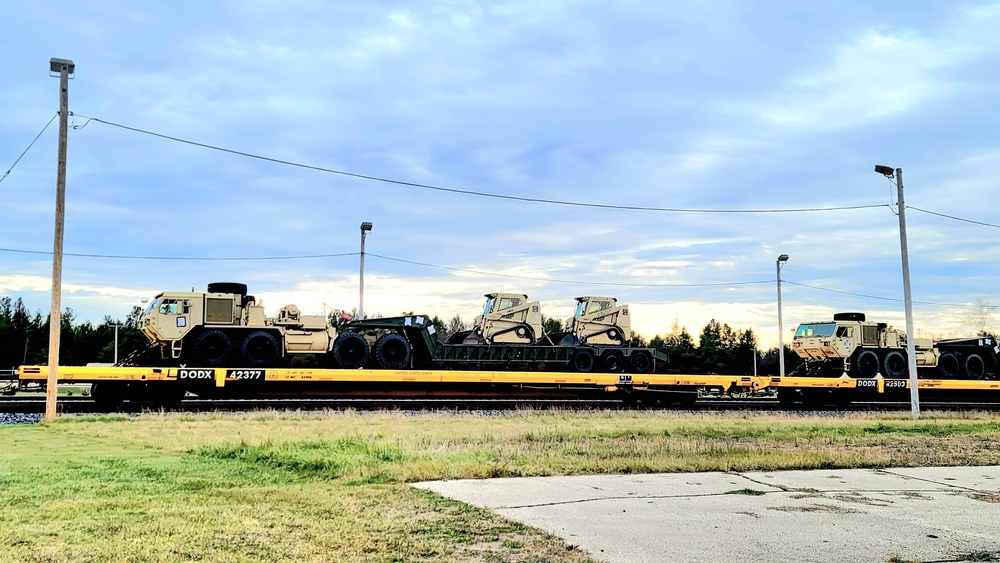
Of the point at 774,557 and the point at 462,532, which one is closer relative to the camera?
the point at 774,557

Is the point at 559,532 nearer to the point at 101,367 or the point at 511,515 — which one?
the point at 511,515

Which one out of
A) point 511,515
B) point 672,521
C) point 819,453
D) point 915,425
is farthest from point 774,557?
point 915,425

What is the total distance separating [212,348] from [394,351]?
4.72m

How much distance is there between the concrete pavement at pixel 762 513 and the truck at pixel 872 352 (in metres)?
19.7

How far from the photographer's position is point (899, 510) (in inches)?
295

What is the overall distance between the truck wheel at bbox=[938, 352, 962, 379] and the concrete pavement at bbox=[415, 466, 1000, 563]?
2269 cm

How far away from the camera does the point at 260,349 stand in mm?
21641

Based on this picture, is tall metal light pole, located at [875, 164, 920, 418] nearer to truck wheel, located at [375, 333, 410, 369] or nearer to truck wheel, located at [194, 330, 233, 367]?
truck wheel, located at [375, 333, 410, 369]

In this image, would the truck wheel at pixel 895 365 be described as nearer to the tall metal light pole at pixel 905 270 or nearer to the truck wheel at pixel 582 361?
the tall metal light pole at pixel 905 270

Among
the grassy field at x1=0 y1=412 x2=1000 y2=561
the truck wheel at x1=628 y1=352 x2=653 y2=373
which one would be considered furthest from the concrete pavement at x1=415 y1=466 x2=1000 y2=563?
the truck wheel at x1=628 y1=352 x2=653 y2=373

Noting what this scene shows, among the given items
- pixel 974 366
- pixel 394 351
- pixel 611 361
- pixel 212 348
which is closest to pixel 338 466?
pixel 212 348

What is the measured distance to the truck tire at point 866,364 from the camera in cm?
2900

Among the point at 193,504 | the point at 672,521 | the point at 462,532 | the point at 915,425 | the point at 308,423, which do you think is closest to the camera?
the point at 462,532

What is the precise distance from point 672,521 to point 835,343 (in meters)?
24.2
